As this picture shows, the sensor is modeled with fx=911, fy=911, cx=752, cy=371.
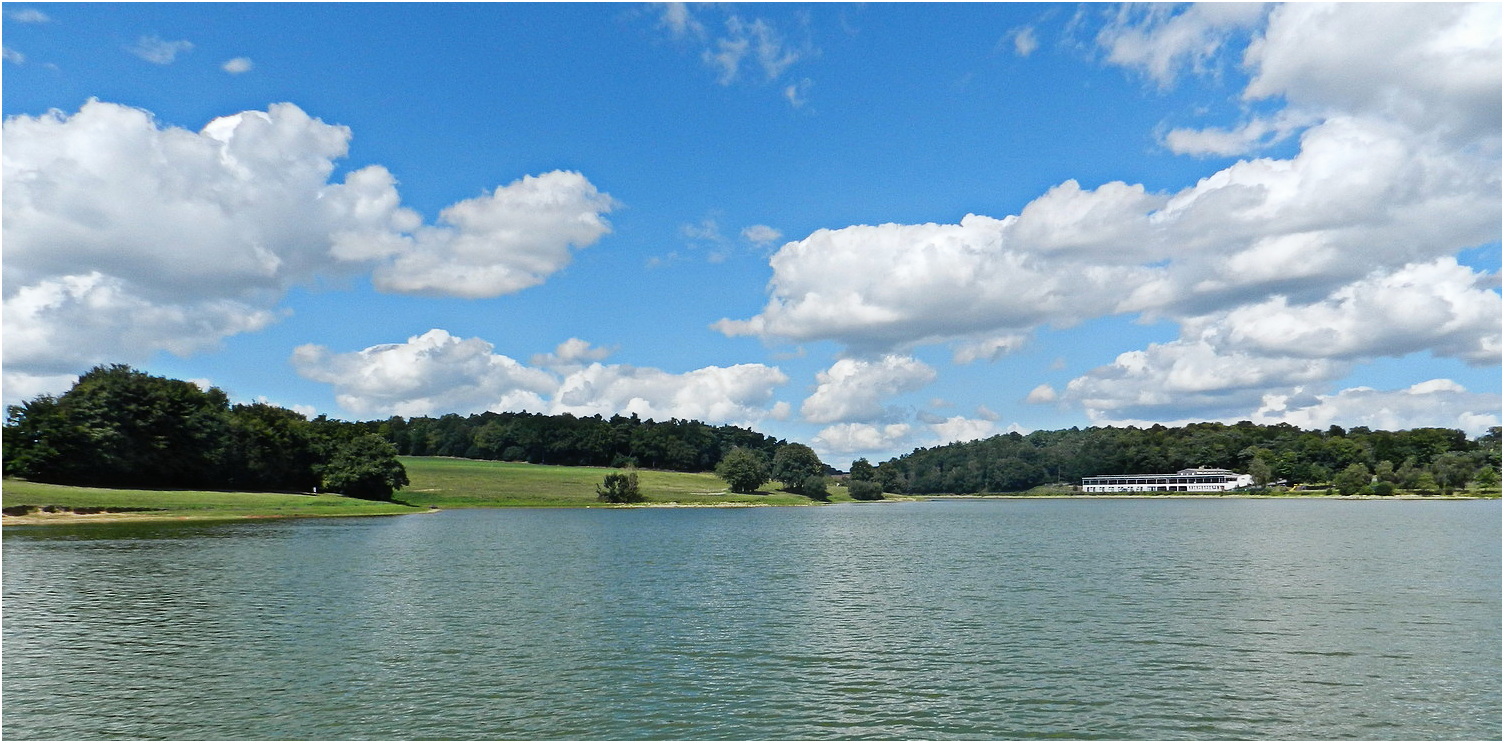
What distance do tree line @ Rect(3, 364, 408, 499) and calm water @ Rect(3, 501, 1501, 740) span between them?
58.7m

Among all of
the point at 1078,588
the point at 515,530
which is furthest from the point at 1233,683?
the point at 515,530

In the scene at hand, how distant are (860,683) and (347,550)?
178 feet

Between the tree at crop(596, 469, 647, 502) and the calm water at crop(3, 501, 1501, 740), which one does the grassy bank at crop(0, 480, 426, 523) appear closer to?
the calm water at crop(3, 501, 1501, 740)

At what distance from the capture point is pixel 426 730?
894 inches

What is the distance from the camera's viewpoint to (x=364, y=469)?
150 m

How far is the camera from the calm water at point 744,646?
23.7 meters

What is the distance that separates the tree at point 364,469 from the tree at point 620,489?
41.6m

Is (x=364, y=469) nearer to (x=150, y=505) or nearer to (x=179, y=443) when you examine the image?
(x=179, y=443)

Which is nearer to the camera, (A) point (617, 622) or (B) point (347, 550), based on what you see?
(A) point (617, 622)

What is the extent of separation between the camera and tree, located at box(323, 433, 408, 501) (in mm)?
150250

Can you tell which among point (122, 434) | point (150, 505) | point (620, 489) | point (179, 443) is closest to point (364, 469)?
point (179, 443)

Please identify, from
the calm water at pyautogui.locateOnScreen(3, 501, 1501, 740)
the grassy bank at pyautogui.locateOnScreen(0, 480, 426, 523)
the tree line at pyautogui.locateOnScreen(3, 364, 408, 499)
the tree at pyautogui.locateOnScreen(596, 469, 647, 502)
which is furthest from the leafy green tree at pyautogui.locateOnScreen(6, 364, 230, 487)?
the tree at pyautogui.locateOnScreen(596, 469, 647, 502)

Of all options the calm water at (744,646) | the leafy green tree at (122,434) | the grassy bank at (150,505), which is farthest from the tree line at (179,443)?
the calm water at (744,646)

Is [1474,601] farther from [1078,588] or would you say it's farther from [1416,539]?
[1416,539]
